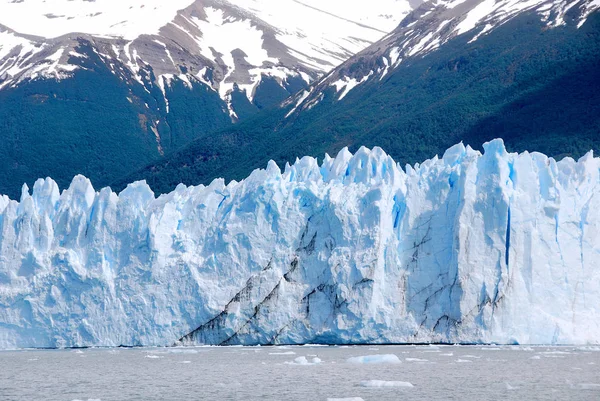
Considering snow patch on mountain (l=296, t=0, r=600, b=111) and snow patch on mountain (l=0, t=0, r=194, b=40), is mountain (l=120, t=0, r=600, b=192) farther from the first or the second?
snow patch on mountain (l=0, t=0, r=194, b=40)

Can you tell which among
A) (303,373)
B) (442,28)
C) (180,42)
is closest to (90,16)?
(180,42)

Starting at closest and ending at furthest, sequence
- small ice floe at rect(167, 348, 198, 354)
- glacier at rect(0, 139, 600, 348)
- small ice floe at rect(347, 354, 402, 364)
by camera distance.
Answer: small ice floe at rect(347, 354, 402, 364), small ice floe at rect(167, 348, 198, 354), glacier at rect(0, 139, 600, 348)

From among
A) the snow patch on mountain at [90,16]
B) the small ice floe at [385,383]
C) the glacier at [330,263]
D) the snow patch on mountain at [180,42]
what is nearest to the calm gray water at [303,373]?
the small ice floe at [385,383]

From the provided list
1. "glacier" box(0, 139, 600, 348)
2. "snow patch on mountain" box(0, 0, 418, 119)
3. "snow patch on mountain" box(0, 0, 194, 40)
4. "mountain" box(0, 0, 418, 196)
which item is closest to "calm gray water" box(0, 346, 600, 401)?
"glacier" box(0, 139, 600, 348)

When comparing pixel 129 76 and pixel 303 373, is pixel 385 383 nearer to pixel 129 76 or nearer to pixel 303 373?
pixel 303 373

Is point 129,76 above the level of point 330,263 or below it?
above

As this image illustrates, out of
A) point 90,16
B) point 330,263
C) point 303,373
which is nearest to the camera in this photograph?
point 303,373

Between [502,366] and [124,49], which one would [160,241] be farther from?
[124,49]
